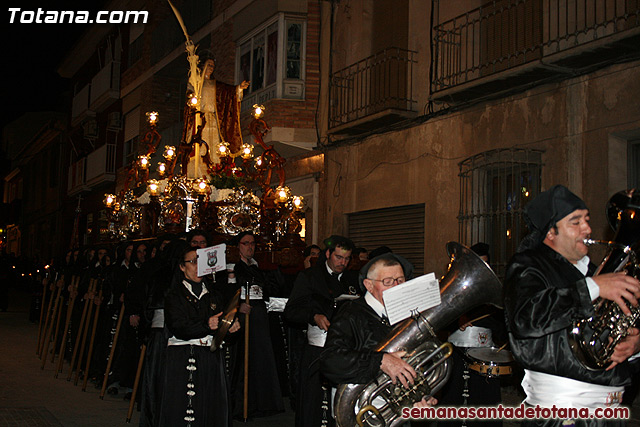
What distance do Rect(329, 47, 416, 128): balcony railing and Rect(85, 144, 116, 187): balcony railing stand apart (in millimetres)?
18907

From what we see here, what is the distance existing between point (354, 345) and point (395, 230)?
32.7 feet

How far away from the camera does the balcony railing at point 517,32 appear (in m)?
10.2

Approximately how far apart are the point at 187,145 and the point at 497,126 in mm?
4982

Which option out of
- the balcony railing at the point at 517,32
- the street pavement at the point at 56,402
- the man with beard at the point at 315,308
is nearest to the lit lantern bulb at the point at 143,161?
the street pavement at the point at 56,402

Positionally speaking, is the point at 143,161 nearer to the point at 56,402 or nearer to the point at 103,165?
the point at 56,402

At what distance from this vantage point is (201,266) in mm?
6328

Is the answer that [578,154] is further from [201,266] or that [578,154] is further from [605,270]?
[605,270]

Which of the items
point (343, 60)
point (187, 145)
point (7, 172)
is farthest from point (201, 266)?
point (7, 172)

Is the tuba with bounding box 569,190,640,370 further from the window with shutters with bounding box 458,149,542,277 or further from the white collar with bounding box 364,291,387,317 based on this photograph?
the window with shutters with bounding box 458,149,542,277

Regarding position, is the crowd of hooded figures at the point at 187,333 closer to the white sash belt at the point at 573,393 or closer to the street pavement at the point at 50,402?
the street pavement at the point at 50,402

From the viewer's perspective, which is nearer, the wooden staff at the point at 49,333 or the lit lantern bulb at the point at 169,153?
the lit lantern bulb at the point at 169,153

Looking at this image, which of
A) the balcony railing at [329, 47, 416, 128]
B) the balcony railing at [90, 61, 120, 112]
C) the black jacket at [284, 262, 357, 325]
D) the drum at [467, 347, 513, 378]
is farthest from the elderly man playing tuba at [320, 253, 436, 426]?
the balcony railing at [90, 61, 120, 112]

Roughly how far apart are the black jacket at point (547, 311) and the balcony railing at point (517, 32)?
250 inches

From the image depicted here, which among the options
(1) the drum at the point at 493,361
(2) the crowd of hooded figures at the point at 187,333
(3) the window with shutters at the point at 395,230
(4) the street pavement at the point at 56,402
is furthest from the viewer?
(3) the window with shutters at the point at 395,230
